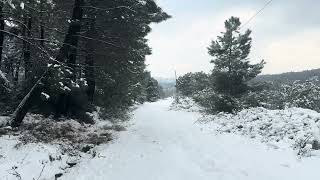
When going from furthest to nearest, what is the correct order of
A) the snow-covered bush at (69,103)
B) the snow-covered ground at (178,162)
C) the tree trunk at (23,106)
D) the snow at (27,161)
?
the snow-covered bush at (69,103)
the tree trunk at (23,106)
the snow-covered ground at (178,162)
the snow at (27,161)

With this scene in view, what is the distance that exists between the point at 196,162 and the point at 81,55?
900 cm

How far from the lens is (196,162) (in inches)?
455

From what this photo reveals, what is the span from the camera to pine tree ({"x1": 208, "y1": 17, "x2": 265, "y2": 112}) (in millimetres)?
36156

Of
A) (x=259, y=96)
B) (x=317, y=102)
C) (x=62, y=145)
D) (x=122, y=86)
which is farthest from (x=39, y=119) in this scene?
(x=317, y=102)

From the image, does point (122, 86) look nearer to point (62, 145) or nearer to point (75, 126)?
point (75, 126)

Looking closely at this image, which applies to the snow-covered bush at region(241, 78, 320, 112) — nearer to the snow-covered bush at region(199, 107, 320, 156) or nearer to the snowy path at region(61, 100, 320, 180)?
the snow-covered bush at region(199, 107, 320, 156)

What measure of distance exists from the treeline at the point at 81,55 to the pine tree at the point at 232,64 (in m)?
12.5

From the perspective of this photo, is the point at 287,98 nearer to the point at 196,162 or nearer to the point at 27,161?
the point at 196,162

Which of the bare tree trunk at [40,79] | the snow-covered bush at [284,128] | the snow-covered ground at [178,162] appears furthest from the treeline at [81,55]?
the snow-covered bush at [284,128]

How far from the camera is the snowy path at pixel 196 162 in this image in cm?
998

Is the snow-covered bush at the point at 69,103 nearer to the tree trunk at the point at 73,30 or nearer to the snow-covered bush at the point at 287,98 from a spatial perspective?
the tree trunk at the point at 73,30

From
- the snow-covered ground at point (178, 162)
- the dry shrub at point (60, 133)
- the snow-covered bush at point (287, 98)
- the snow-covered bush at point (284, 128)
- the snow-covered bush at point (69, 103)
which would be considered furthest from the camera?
the snow-covered bush at point (287, 98)

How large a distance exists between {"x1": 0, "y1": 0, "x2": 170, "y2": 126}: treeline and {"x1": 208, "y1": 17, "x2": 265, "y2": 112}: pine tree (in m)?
12.5

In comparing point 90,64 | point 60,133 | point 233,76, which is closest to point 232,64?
point 233,76
